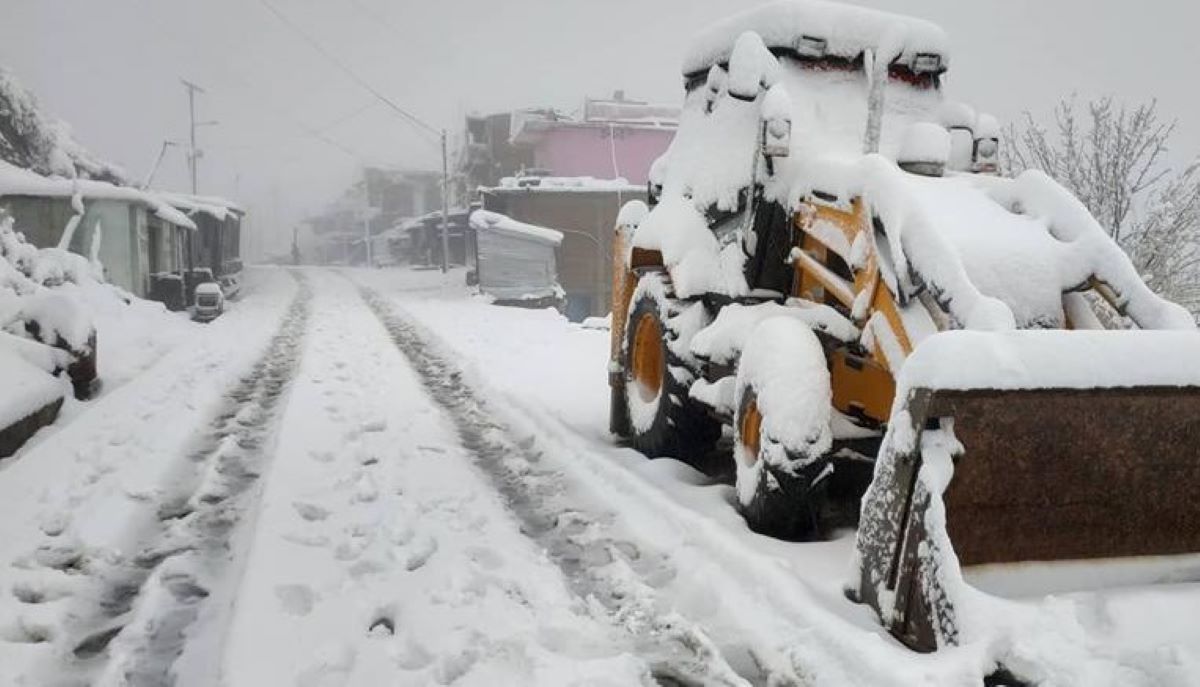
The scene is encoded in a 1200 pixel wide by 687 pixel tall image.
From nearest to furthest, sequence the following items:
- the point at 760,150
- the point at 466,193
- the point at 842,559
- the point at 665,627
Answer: the point at 665,627 → the point at 842,559 → the point at 760,150 → the point at 466,193

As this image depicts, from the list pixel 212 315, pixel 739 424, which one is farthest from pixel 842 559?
pixel 212 315

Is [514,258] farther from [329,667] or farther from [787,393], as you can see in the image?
[329,667]

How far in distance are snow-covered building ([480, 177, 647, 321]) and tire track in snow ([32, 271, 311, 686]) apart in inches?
975

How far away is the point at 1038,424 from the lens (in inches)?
105

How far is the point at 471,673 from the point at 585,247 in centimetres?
2848

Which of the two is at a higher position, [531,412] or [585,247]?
[585,247]

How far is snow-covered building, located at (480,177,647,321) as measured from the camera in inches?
1196

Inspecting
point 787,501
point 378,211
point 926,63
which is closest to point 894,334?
point 787,501

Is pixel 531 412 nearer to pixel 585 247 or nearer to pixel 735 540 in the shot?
pixel 735 540

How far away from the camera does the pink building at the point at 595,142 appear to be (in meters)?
37.3

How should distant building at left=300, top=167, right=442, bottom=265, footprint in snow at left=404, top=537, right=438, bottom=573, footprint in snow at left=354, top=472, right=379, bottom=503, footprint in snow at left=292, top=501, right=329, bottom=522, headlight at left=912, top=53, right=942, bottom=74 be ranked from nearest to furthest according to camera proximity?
1. footprint in snow at left=404, top=537, right=438, bottom=573
2. footprint in snow at left=292, top=501, right=329, bottom=522
3. footprint in snow at left=354, top=472, right=379, bottom=503
4. headlight at left=912, top=53, right=942, bottom=74
5. distant building at left=300, top=167, right=442, bottom=265

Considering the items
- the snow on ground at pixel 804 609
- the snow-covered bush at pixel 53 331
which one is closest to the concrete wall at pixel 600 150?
the snow-covered bush at pixel 53 331

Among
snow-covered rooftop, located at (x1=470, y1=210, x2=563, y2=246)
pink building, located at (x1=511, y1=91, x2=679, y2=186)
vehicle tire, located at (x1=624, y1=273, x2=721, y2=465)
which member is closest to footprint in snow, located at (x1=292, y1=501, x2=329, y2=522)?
vehicle tire, located at (x1=624, y1=273, x2=721, y2=465)

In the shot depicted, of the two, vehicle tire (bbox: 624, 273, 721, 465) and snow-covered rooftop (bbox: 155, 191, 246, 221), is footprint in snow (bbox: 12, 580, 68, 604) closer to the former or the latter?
vehicle tire (bbox: 624, 273, 721, 465)
